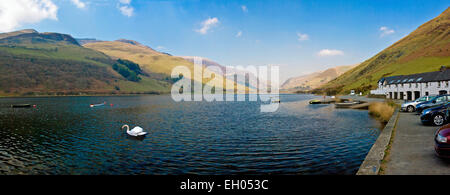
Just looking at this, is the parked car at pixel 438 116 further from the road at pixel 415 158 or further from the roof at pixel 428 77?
A: the roof at pixel 428 77

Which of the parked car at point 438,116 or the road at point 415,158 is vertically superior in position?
the parked car at point 438,116

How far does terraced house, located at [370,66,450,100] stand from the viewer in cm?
6544

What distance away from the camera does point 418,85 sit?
74688 millimetres

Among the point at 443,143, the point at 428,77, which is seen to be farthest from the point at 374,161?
the point at 428,77

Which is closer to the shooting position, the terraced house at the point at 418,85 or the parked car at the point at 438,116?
the parked car at the point at 438,116

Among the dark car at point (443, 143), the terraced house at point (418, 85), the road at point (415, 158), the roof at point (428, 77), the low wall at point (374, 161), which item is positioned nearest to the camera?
the road at point (415, 158)

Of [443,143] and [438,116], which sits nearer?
[443,143]

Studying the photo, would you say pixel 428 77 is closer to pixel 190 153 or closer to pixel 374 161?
pixel 374 161

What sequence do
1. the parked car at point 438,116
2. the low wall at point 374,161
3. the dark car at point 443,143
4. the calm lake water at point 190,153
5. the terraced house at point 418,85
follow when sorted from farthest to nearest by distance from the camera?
the terraced house at point 418,85, the parked car at point 438,116, the calm lake water at point 190,153, the dark car at point 443,143, the low wall at point 374,161

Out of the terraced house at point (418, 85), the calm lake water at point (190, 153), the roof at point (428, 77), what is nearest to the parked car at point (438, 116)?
the calm lake water at point (190, 153)

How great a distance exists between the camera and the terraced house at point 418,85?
65.4m

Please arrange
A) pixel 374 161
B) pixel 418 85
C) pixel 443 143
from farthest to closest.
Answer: pixel 418 85 → pixel 374 161 → pixel 443 143

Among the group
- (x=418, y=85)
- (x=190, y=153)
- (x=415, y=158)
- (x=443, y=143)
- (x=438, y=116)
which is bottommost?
(x=190, y=153)

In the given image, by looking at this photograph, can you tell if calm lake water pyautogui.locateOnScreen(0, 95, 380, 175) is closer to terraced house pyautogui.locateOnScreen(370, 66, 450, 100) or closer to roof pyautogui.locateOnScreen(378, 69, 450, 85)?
terraced house pyautogui.locateOnScreen(370, 66, 450, 100)
